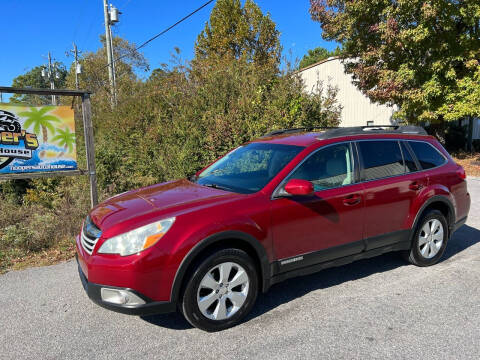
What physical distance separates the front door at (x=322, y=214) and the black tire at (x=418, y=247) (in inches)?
36.6

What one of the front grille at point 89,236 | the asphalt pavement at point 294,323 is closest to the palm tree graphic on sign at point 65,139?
the asphalt pavement at point 294,323

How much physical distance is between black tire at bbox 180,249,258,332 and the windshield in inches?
25.2

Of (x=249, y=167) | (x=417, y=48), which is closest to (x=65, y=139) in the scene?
(x=249, y=167)

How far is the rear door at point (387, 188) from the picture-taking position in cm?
397

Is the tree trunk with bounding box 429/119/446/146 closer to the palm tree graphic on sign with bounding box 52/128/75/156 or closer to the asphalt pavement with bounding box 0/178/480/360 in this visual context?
the asphalt pavement with bounding box 0/178/480/360

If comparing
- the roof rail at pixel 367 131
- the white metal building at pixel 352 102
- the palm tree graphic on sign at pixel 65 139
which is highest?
the white metal building at pixel 352 102

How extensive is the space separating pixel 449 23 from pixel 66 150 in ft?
43.6

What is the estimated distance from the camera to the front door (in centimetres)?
342

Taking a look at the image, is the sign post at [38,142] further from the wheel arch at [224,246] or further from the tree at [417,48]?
the tree at [417,48]

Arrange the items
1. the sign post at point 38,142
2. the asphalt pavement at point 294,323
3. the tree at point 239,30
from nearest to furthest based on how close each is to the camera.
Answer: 1. the asphalt pavement at point 294,323
2. the sign post at point 38,142
3. the tree at point 239,30

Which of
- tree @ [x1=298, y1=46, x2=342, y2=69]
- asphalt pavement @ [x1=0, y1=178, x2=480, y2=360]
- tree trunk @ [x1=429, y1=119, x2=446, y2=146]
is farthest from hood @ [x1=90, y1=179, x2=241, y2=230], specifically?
tree @ [x1=298, y1=46, x2=342, y2=69]

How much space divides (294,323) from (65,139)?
4705 mm

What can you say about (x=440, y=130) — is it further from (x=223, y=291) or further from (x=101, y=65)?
(x=101, y=65)

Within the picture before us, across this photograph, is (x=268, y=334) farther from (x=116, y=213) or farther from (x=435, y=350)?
(x=116, y=213)
